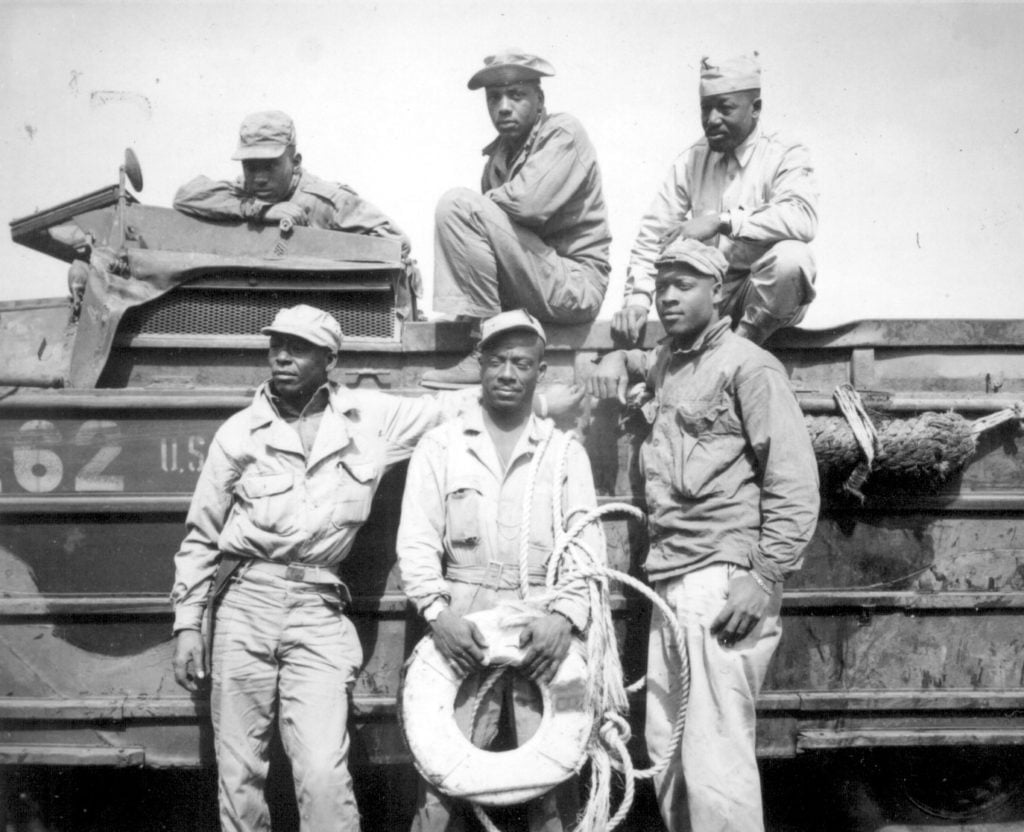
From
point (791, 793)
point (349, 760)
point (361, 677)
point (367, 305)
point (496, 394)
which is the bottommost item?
point (791, 793)

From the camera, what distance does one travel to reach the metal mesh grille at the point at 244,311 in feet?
13.9

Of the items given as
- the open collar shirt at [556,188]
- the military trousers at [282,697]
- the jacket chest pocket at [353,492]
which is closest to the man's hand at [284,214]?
the open collar shirt at [556,188]

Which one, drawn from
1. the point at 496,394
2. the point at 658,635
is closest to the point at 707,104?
the point at 496,394

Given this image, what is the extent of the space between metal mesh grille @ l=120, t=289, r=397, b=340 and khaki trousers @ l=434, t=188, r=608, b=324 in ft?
1.30

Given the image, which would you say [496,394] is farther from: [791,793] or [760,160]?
[791,793]

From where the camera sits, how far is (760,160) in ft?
14.0

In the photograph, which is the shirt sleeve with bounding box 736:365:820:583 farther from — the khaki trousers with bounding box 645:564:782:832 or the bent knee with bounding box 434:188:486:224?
the bent knee with bounding box 434:188:486:224

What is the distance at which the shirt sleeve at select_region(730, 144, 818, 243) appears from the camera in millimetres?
3982

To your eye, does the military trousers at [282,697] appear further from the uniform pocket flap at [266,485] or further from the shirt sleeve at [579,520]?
the shirt sleeve at [579,520]

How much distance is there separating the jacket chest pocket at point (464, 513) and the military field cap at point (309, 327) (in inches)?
31.0

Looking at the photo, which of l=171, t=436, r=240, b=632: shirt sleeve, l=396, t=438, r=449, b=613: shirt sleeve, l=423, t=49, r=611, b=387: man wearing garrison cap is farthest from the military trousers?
l=423, t=49, r=611, b=387: man wearing garrison cap

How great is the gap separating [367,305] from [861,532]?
7.87ft

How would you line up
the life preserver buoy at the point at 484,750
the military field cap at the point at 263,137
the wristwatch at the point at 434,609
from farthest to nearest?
the military field cap at the point at 263,137
the wristwatch at the point at 434,609
the life preserver buoy at the point at 484,750

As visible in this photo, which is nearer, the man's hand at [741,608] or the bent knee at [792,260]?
the man's hand at [741,608]
